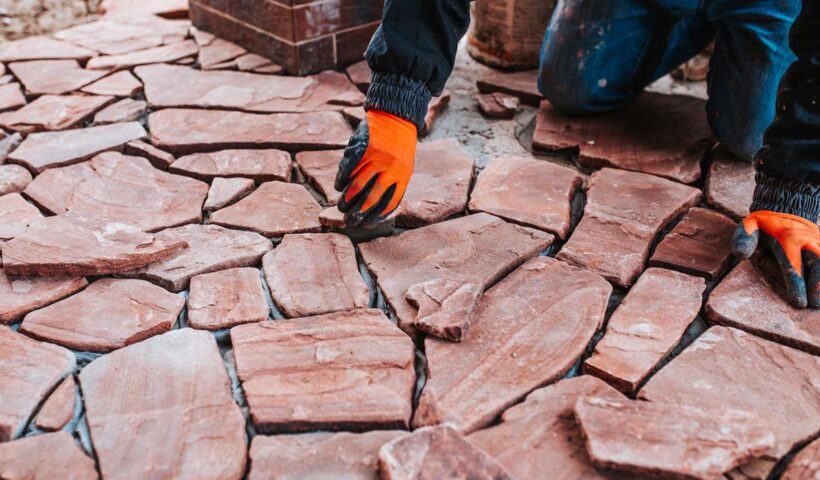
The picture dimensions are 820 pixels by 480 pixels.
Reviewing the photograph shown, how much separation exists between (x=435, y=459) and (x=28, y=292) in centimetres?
115

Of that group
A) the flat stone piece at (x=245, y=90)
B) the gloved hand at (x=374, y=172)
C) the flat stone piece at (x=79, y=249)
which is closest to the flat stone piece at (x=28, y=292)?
the flat stone piece at (x=79, y=249)

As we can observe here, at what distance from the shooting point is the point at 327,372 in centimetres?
145

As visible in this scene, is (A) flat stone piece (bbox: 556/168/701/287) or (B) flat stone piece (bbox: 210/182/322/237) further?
(B) flat stone piece (bbox: 210/182/322/237)

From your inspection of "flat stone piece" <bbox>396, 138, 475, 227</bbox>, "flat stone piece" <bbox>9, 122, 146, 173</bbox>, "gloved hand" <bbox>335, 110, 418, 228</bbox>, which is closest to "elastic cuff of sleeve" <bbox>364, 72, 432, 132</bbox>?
"gloved hand" <bbox>335, 110, 418, 228</bbox>

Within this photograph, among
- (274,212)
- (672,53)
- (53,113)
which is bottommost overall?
(274,212)

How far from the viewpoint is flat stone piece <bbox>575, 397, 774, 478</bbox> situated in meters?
1.21

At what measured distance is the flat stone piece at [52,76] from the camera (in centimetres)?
276

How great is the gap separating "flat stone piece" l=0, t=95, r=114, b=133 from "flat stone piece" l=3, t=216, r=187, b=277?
784mm

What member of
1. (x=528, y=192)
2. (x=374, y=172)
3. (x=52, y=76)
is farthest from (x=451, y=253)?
(x=52, y=76)

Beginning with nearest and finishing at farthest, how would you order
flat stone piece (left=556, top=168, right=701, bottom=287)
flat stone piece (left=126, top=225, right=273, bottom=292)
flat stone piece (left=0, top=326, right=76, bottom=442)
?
flat stone piece (left=0, top=326, right=76, bottom=442) → flat stone piece (left=126, top=225, right=273, bottom=292) → flat stone piece (left=556, top=168, right=701, bottom=287)

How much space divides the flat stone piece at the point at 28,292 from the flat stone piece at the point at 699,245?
1.58 m

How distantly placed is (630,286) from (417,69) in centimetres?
85

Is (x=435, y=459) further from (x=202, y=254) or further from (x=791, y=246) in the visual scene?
(x=791, y=246)

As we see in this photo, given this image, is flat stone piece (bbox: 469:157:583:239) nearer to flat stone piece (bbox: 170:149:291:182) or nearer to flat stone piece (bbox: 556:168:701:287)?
flat stone piece (bbox: 556:168:701:287)
